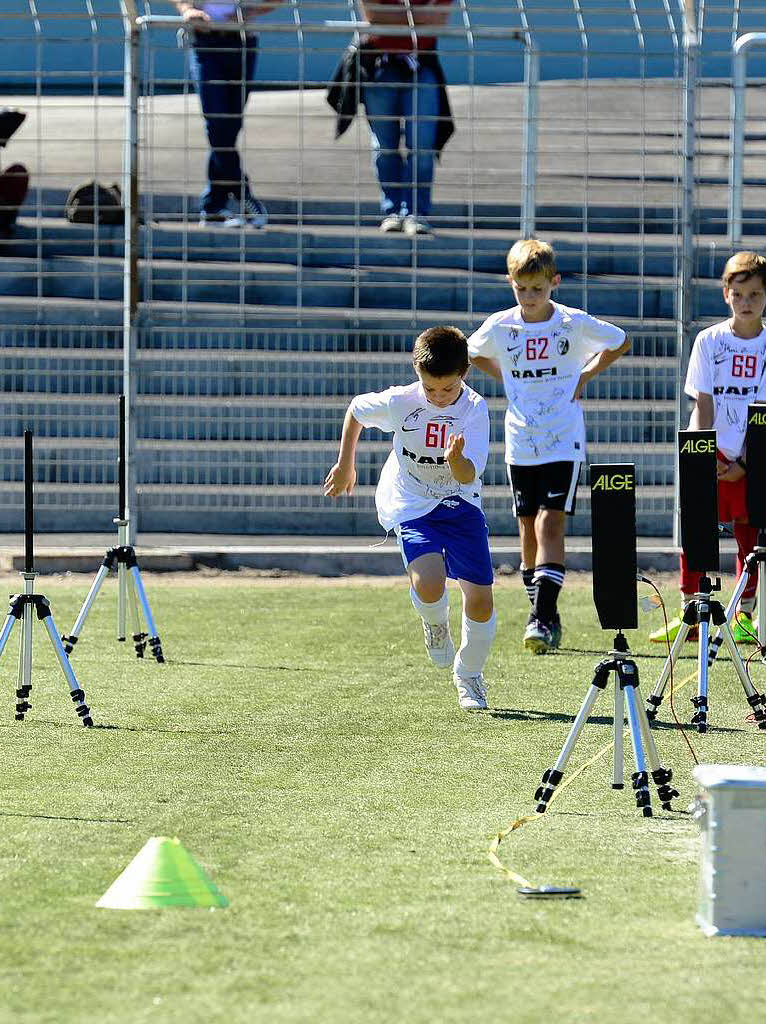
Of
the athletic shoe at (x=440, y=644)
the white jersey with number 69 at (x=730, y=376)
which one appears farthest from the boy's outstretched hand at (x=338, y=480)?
the white jersey with number 69 at (x=730, y=376)

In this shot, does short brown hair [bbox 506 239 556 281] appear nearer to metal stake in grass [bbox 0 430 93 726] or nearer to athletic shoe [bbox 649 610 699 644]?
athletic shoe [bbox 649 610 699 644]

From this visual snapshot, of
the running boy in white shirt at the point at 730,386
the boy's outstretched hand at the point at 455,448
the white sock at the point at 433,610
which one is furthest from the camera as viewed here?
the running boy in white shirt at the point at 730,386

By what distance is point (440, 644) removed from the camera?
7859mm

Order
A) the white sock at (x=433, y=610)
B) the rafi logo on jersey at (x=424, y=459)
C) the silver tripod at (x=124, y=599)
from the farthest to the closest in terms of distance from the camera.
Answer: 1. the silver tripod at (x=124, y=599)
2. the white sock at (x=433, y=610)
3. the rafi logo on jersey at (x=424, y=459)

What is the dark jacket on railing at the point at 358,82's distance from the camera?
1275 cm

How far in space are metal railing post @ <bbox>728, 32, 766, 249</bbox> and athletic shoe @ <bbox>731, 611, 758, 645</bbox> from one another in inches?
158

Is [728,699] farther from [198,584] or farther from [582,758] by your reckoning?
[198,584]

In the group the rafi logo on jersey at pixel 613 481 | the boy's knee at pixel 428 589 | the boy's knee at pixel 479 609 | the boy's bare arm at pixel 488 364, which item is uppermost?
the boy's bare arm at pixel 488 364

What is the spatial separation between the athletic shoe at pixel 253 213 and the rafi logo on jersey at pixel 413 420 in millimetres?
5473

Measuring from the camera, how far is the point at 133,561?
28.0 ft

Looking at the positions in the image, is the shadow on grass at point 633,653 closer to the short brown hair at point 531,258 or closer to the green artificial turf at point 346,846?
the green artificial turf at point 346,846

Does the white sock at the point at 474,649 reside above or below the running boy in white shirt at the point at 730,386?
below

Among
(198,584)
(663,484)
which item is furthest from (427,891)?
(663,484)

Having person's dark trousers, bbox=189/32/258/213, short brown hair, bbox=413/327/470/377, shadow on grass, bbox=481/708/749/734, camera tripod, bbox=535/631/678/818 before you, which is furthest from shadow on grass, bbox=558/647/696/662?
person's dark trousers, bbox=189/32/258/213
